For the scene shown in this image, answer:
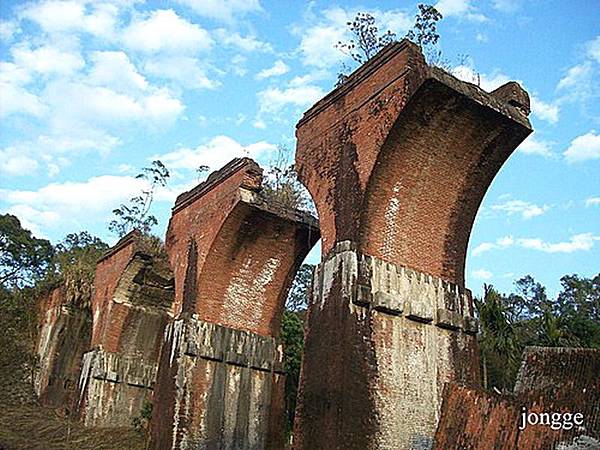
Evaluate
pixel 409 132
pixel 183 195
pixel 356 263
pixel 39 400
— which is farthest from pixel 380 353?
pixel 39 400

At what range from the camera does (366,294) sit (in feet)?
28.6

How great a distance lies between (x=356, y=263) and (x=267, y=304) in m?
5.15

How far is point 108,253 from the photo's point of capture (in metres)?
17.6

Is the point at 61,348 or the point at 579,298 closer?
the point at 61,348

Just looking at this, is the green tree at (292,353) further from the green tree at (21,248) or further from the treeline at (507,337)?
the green tree at (21,248)

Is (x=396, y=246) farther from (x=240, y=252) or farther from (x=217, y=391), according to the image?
(x=217, y=391)

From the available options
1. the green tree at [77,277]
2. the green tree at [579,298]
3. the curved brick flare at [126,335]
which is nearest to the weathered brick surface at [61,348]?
the green tree at [77,277]

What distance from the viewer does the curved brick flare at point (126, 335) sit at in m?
15.6

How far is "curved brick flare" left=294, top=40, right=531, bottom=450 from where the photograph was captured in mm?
8398

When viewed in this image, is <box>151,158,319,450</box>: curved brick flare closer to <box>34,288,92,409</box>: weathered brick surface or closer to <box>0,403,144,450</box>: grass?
<box>0,403,144,450</box>: grass

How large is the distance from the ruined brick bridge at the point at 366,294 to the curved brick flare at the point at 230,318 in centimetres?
3

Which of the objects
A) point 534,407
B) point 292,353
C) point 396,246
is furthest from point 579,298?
point 534,407

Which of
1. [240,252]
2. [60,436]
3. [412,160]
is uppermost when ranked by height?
[412,160]

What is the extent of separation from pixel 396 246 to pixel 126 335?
9383 mm
